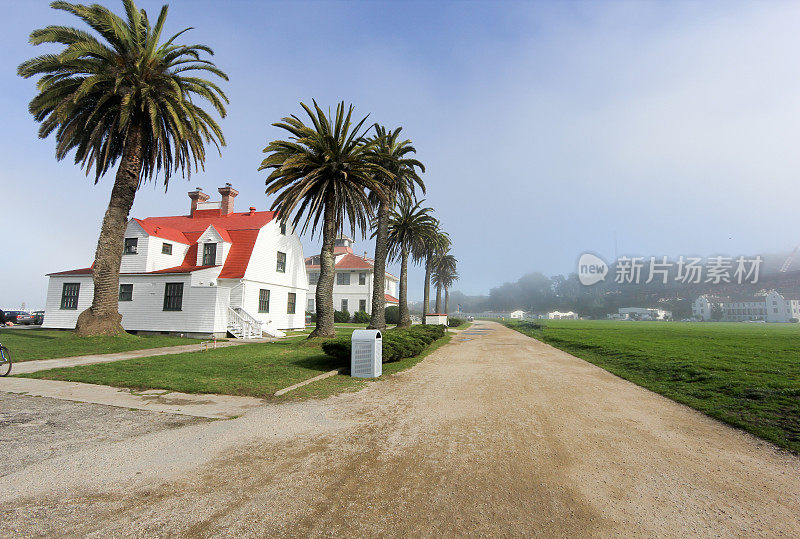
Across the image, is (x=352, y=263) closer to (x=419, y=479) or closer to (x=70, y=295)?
(x=70, y=295)

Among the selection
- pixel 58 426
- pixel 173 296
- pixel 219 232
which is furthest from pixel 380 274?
pixel 58 426

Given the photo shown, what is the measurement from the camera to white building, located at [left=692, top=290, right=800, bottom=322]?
153m

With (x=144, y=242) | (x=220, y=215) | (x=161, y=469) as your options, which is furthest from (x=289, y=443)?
(x=220, y=215)

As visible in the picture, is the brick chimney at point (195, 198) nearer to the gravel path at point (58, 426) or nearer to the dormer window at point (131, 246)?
the dormer window at point (131, 246)

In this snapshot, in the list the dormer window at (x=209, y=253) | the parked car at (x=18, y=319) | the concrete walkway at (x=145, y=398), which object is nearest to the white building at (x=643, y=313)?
the dormer window at (x=209, y=253)

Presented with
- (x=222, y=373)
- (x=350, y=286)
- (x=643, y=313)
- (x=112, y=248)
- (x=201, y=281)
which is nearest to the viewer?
(x=222, y=373)

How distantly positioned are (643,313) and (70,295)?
20123 centimetres

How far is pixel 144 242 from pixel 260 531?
89.1 feet

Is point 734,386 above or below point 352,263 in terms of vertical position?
below

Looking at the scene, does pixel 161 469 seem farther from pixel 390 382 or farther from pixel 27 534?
pixel 390 382

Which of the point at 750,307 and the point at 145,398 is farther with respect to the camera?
the point at 750,307

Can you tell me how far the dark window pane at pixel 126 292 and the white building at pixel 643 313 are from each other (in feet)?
629

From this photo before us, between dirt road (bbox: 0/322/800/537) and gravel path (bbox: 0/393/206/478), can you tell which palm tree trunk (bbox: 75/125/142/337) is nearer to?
gravel path (bbox: 0/393/206/478)

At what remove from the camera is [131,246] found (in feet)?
83.9
